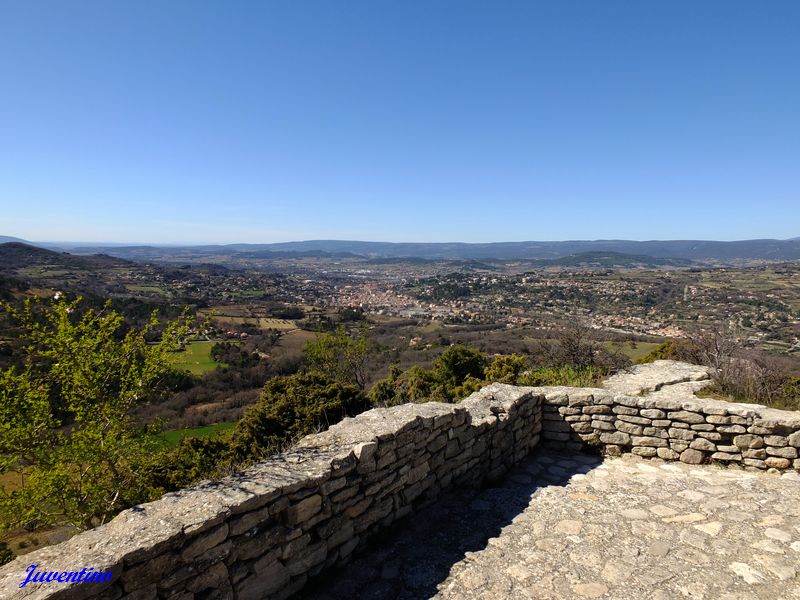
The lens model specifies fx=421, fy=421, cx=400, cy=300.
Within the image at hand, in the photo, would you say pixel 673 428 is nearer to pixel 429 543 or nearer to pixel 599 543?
pixel 599 543

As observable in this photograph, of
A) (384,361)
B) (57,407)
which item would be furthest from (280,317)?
(57,407)

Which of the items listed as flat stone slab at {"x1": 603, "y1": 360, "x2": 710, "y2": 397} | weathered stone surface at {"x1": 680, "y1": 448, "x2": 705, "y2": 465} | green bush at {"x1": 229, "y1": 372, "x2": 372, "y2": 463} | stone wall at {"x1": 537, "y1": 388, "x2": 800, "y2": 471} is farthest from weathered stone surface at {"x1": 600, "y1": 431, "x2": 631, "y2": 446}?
green bush at {"x1": 229, "y1": 372, "x2": 372, "y2": 463}

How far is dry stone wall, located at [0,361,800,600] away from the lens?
281cm

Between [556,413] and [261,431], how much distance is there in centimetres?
666

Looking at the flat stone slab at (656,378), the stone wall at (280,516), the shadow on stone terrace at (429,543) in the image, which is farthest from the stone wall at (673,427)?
the stone wall at (280,516)

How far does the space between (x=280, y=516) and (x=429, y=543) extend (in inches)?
65.1

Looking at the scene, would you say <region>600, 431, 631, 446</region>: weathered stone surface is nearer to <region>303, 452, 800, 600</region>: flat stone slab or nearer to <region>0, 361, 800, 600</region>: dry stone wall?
<region>0, 361, 800, 600</region>: dry stone wall

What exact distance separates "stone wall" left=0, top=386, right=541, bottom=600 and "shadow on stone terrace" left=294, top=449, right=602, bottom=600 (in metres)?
0.15

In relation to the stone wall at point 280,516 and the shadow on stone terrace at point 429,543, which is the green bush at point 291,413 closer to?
the stone wall at point 280,516

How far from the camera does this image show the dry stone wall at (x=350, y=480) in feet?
9.22

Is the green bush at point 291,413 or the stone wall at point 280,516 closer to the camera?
the stone wall at point 280,516

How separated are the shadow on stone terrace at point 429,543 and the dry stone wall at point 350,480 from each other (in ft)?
0.48

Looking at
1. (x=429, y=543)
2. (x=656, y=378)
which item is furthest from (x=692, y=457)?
(x=429, y=543)

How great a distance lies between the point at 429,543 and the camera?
4320 millimetres
